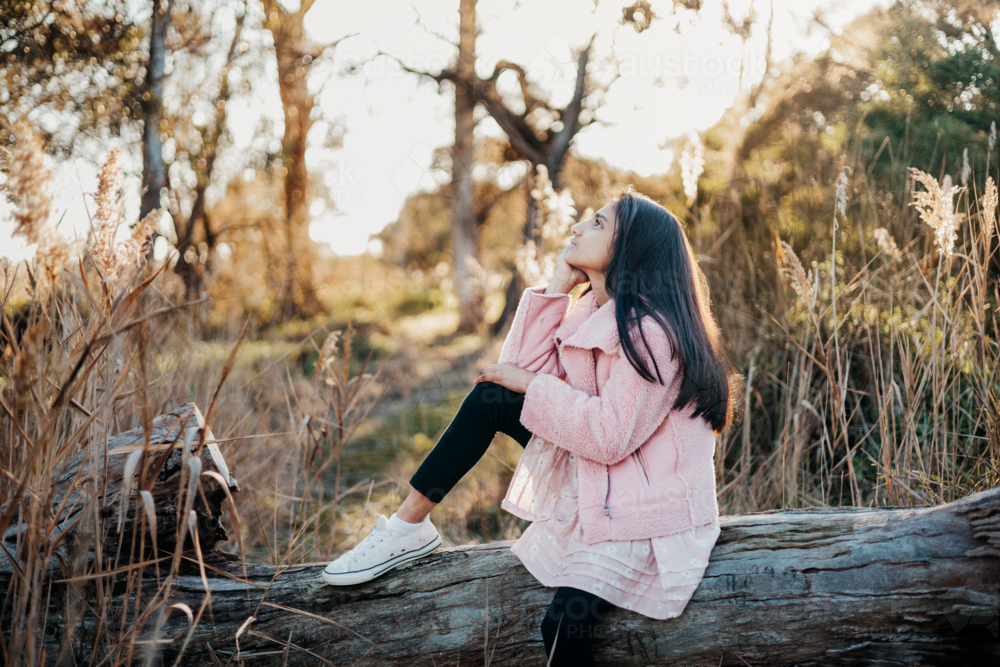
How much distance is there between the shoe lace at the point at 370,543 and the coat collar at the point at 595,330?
2.41 feet

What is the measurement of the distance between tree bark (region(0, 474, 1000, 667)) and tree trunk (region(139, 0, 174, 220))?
3.23 metres

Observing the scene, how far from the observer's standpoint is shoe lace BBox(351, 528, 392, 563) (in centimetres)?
168

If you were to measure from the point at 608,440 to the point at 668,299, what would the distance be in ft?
1.45

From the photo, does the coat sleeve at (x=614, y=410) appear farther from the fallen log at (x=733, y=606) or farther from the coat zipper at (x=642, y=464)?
the fallen log at (x=733, y=606)

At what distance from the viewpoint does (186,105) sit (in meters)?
5.52

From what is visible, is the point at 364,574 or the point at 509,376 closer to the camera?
the point at 364,574

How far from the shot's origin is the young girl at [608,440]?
5.03 feet

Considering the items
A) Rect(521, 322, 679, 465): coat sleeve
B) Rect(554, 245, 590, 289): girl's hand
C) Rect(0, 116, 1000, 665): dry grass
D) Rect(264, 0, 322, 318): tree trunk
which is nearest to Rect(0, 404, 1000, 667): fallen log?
Rect(0, 116, 1000, 665): dry grass

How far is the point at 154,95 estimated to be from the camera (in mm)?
4070

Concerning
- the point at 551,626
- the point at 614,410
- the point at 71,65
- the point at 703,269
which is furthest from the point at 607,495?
the point at 71,65

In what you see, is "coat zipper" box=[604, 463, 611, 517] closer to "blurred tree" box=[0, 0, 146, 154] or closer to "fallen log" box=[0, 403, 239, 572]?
"fallen log" box=[0, 403, 239, 572]

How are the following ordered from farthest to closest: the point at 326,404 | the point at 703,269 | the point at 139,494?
1. the point at 703,269
2. the point at 326,404
3. the point at 139,494

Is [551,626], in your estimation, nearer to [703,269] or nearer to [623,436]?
[623,436]

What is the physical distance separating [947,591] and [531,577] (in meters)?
0.96
